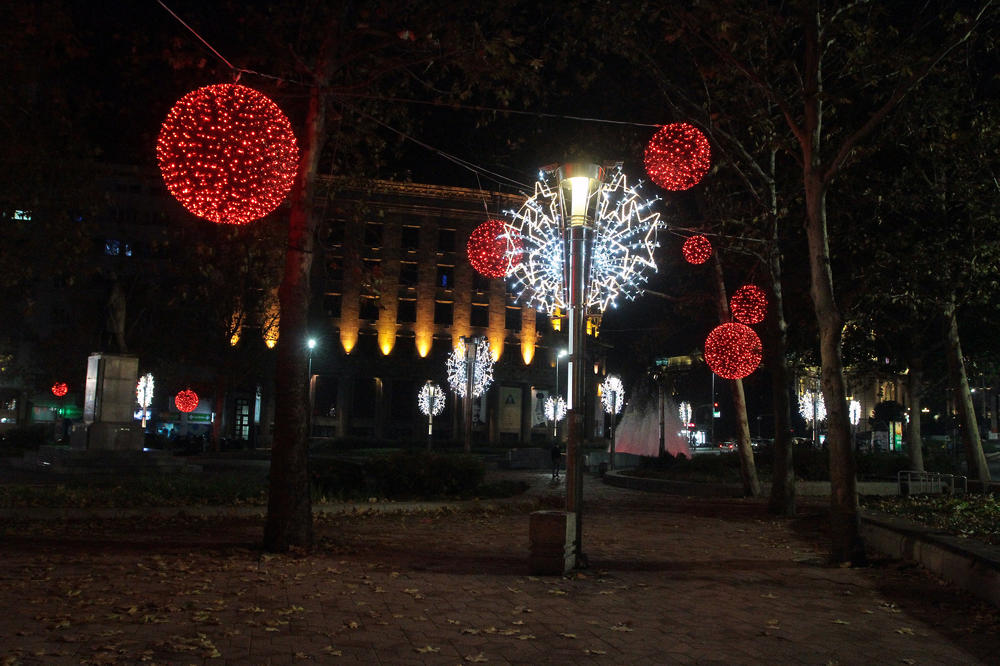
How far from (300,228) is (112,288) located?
16.4 m

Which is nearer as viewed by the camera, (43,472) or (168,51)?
(168,51)

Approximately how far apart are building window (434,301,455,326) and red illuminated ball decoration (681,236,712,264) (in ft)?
152

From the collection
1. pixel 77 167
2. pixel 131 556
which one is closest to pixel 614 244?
pixel 131 556

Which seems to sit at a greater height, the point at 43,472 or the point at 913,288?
the point at 913,288

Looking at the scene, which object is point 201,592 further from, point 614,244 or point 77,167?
point 77,167

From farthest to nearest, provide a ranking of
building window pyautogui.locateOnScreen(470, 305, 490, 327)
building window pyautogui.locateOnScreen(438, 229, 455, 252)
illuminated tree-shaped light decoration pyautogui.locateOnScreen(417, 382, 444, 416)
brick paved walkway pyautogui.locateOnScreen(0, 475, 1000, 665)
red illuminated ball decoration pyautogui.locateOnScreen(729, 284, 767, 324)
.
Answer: building window pyautogui.locateOnScreen(470, 305, 490, 327) → building window pyautogui.locateOnScreen(438, 229, 455, 252) → illuminated tree-shaped light decoration pyautogui.locateOnScreen(417, 382, 444, 416) → red illuminated ball decoration pyautogui.locateOnScreen(729, 284, 767, 324) → brick paved walkway pyautogui.locateOnScreen(0, 475, 1000, 665)

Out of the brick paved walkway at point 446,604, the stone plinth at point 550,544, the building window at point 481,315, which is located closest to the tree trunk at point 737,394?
the brick paved walkway at point 446,604

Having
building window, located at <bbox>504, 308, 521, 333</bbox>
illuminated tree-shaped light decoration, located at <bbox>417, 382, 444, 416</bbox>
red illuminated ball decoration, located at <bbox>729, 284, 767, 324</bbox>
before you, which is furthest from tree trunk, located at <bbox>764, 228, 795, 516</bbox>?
building window, located at <bbox>504, 308, 521, 333</bbox>

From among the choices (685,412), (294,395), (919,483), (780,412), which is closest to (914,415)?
(919,483)

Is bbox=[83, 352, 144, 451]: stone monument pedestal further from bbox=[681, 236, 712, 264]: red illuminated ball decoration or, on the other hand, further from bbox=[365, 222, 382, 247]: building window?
bbox=[681, 236, 712, 264]: red illuminated ball decoration

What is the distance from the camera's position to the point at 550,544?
991 centimetres

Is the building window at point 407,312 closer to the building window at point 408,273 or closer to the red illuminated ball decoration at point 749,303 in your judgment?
the building window at point 408,273

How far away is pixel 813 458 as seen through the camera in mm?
28406

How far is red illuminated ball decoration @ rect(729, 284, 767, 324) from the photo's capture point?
1911 cm
